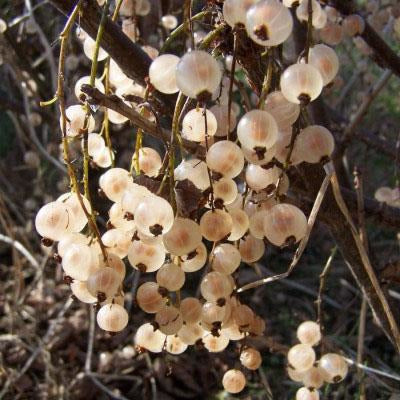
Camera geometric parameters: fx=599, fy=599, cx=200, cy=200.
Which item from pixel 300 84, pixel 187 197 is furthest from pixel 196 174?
pixel 300 84

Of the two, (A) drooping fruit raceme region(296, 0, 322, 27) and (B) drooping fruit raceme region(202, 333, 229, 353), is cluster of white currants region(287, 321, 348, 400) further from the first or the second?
(A) drooping fruit raceme region(296, 0, 322, 27)

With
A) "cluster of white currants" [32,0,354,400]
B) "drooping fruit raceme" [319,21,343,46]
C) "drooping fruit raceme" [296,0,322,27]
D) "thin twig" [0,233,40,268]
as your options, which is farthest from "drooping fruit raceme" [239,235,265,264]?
"thin twig" [0,233,40,268]

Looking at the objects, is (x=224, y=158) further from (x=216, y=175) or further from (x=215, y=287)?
(x=215, y=287)

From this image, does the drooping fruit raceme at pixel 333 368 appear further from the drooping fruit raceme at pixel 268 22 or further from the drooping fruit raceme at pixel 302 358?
the drooping fruit raceme at pixel 268 22

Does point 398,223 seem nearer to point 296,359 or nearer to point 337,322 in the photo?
point 296,359

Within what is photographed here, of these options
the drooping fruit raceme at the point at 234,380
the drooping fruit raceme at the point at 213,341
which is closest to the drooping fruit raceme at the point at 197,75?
the drooping fruit raceme at the point at 213,341
